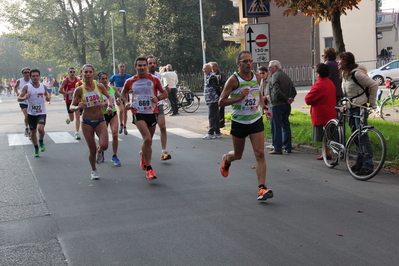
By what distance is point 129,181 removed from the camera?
26.8 ft

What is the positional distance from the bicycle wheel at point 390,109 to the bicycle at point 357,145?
21.1 feet

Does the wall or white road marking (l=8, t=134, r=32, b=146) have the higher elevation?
the wall

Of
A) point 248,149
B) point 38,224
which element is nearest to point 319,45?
point 248,149

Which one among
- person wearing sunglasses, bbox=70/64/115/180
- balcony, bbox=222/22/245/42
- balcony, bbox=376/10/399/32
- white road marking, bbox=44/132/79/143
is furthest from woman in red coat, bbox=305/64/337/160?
balcony, bbox=222/22/245/42

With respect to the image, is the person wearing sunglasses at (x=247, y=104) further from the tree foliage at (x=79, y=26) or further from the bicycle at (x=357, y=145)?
the tree foliage at (x=79, y=26)

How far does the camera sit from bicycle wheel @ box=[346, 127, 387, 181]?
24.5 feet

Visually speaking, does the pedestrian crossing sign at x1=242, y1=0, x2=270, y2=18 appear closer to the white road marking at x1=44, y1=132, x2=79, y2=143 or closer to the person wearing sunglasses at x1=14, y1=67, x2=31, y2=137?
the white road marking at x1=44, y1=132, x2=79, y2=143

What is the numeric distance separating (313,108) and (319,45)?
110ft

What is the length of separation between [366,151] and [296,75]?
3307cm

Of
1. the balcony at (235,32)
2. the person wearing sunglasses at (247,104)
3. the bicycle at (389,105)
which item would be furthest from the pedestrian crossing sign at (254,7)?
the balcony at (235,32)

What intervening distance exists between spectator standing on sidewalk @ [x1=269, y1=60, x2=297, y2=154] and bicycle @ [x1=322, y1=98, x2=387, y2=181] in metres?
1.58

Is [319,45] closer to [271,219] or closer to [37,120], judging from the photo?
[37,120]

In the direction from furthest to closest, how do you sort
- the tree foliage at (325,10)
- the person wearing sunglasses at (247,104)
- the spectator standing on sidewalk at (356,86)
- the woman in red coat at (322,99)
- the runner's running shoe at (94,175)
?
the tree foliage at (325,10) < the woman in red coat at (322,99) < the runner's running shoe at (94,175) < the spectator standing on sidewalk at (356,86) < the person wearing sunglasses at (247,104)

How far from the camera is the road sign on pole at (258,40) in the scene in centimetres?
1289
